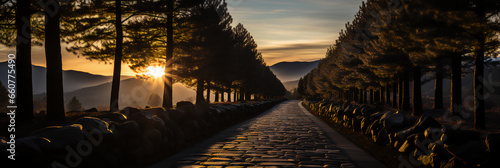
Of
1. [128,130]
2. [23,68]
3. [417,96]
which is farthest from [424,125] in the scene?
[417,96]

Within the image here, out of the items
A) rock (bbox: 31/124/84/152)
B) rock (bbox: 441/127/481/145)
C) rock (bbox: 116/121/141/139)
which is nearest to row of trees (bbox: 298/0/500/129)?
rock (bbox: 441/127/481/145)

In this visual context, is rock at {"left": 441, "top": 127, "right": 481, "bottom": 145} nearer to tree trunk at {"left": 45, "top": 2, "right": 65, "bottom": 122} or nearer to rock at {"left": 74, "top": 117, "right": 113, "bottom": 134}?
rock at {"left": 74, "top": 117, "right": 113, "bottom": 134}

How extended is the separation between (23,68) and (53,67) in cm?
79

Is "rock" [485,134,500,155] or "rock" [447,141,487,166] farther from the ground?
"rock" [485,134,500,155]

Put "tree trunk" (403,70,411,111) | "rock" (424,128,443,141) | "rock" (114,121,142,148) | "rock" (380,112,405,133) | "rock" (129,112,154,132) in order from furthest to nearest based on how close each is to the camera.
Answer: "tree trunk" (403,70,411,111)
"rock" (380,112,405,133)
"rock" (129,112,154,132)
"rock" (114,121,142,148)
"rock" (424,128,443,141)

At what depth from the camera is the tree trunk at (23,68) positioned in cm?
1068

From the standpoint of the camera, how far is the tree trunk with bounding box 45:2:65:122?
36.6 feet

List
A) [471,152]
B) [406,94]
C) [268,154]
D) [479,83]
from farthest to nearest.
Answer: [406,94] < [479,83] < [268,154] < [471,152]

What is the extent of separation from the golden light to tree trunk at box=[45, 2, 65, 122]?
47.5 ft

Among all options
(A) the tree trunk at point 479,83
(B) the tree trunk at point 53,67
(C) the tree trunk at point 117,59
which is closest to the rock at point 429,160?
(A) the tree trunk at point 479,83

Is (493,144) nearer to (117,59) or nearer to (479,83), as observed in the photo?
(479,83)

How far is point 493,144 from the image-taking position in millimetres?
5176

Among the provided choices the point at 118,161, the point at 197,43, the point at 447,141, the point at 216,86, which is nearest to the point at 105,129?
the point at 118,161

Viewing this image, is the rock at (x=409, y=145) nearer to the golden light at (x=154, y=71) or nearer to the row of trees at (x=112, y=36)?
the row of trees at (x=112, y=36)
